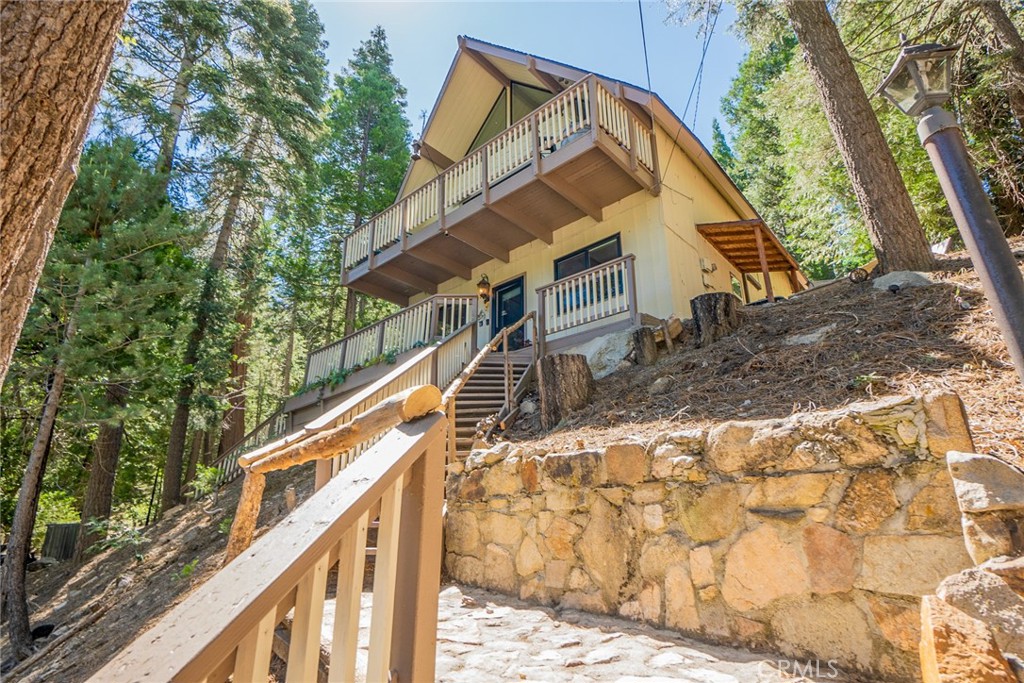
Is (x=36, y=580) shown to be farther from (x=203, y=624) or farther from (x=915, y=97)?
(x=915, y=97)

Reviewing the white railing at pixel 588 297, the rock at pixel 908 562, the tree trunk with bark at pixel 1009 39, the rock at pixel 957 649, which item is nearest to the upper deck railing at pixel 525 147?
the white railing at pixel 588 297

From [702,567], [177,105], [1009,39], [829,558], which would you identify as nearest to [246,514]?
[702,567]

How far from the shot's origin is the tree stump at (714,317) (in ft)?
18.7

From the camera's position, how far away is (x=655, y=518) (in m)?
2.82

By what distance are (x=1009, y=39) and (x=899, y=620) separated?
28.2 ft

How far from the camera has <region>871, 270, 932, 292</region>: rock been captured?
501cm

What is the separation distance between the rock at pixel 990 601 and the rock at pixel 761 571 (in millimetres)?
693

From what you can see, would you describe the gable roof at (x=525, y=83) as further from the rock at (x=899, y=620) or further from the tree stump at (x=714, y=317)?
the rock at (x=899, y=620)

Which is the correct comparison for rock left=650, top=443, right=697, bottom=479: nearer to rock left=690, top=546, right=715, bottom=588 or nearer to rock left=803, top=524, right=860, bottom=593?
rock left=690, top=546, right=715, bottom=588

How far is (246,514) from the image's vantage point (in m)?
3.22

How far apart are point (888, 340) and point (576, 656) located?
3.61 meters

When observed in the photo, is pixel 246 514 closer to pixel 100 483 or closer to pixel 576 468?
pixel 576 468

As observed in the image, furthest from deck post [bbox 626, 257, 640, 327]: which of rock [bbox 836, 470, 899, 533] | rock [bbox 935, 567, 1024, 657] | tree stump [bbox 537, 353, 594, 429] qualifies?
rock [bbox 935, 567, 1024, 657]

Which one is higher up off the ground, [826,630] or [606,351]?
[606,351]
